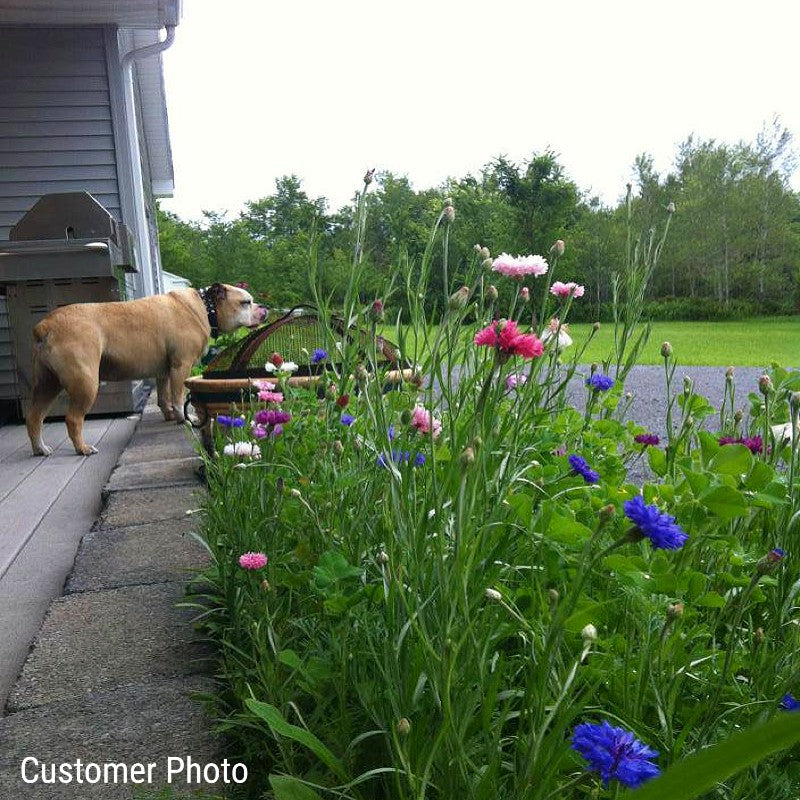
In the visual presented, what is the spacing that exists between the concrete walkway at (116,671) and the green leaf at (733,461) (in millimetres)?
641

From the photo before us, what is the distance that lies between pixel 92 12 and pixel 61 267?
1.70 m

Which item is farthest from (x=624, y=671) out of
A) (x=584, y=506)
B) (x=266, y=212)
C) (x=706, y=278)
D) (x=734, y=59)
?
(x=266, y=212)

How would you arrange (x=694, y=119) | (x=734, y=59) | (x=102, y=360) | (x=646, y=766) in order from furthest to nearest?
(x=102, y=360) < (x=694, y=119) < (x=734, y=59) < (x=646, y=766)

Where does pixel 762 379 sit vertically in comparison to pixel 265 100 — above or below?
below

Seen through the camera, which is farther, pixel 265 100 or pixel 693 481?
pixel 265 100

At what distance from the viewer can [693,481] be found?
2.33 feet

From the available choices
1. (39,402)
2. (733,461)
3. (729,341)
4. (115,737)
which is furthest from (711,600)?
(729,341)

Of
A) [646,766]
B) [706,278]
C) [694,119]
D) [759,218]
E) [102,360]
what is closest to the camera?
[646,766]

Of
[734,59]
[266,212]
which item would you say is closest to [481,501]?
[734,59]

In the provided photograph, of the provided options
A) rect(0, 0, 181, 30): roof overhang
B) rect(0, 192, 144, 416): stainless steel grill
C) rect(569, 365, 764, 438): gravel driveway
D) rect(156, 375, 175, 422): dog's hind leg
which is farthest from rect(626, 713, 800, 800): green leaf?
rect(0, 0, 181, 30): roof overhang

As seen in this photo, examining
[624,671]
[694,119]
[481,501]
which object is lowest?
[624,671]

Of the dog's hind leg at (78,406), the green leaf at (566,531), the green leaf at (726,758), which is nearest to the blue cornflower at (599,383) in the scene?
the green leaf at (566,531)

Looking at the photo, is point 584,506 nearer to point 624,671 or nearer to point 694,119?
point 624,671

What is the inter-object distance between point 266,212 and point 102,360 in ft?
29.8
